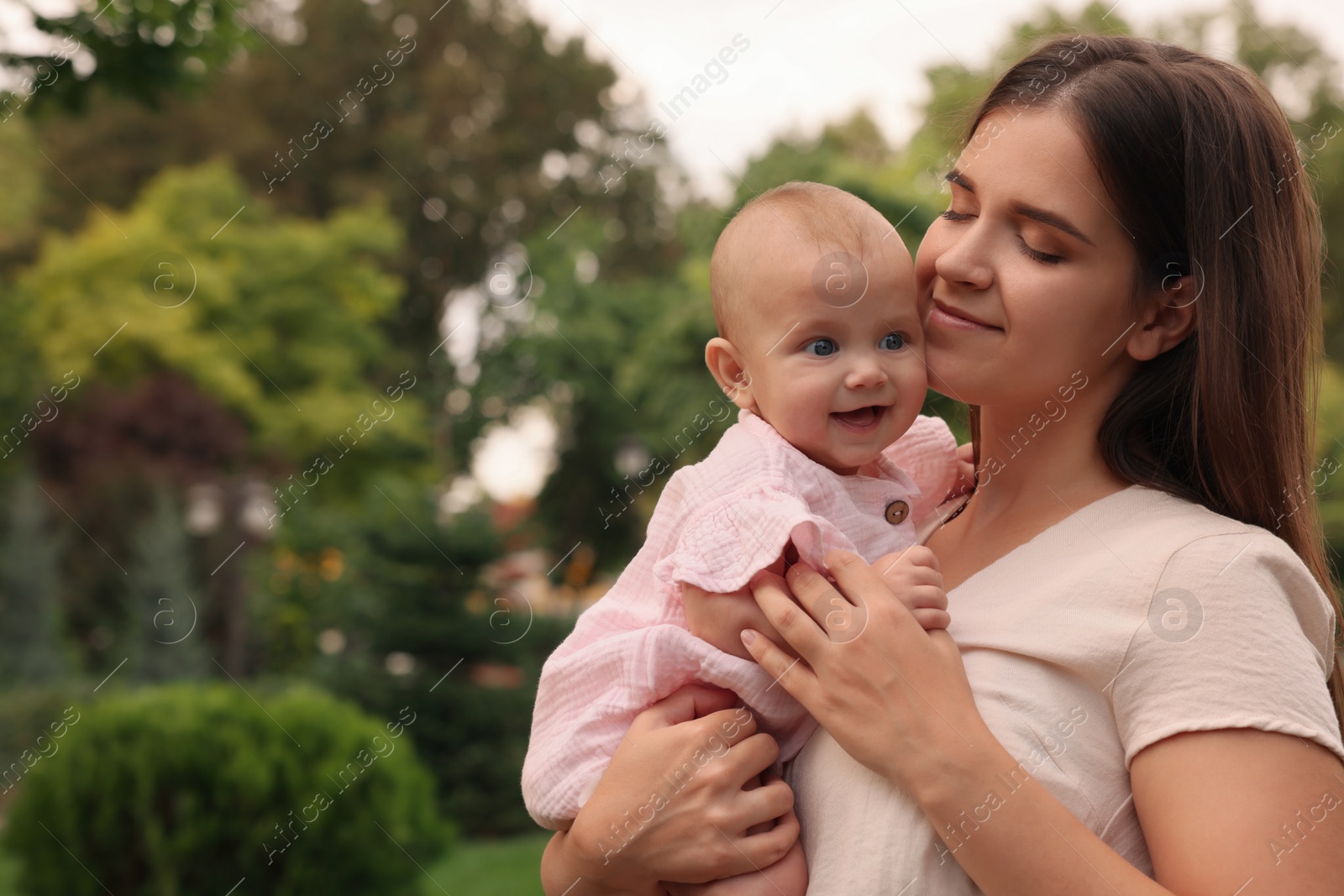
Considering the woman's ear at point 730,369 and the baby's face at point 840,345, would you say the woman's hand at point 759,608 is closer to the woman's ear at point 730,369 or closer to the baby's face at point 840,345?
the baby's face at point 840,345

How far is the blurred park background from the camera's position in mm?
7438

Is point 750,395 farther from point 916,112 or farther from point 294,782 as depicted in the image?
point 916,112

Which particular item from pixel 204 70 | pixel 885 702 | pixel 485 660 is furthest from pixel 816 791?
pixel 485 660

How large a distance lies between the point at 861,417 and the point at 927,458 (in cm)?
42

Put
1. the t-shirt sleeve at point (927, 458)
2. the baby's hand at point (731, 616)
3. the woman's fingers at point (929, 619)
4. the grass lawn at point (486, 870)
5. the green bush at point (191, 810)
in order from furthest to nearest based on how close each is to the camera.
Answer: the grass lawn at point (486, 870) → the green bush at point (191, 810) → the t-shirt sleeve at point (927, 458) → the baby's hand at point (731, 616) → the woman's fingers at point (929, 619)

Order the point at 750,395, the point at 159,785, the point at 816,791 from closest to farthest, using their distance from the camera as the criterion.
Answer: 1. the point at 816,791
2. the point at 750,395
3. the point at 159,785

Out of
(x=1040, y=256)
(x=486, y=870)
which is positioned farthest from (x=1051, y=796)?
(x=486, y=870)

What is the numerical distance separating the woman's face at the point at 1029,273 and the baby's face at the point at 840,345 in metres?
0.06

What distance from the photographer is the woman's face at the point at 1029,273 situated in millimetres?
1893

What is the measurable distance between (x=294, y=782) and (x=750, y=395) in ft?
19.8

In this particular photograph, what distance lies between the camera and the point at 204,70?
6379 mm

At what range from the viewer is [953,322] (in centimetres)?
203

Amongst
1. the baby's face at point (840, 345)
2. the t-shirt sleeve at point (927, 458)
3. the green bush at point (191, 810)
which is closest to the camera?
the baby's face at point (840, 345)

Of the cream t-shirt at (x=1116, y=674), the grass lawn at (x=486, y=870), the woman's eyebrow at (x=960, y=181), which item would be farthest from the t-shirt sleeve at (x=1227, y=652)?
the grass lawn at (x=486, y=870)
